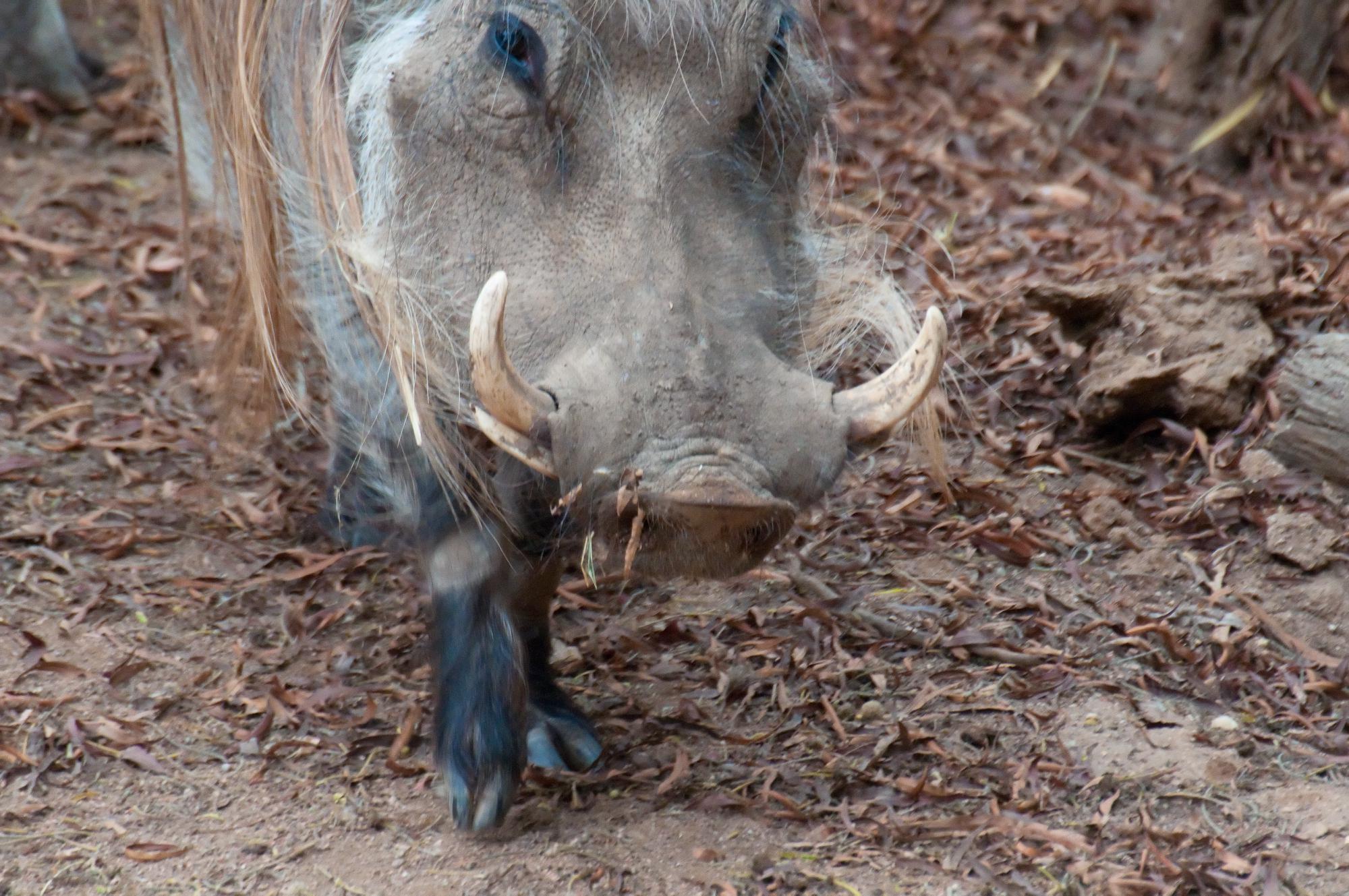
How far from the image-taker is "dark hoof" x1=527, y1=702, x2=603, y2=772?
2.90 meters

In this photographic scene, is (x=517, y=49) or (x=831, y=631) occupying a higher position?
(x=517, y=49)

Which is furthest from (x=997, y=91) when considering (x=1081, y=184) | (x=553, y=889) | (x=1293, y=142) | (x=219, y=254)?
(x=553, y=889)

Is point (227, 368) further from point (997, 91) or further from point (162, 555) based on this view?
point (997, 91)

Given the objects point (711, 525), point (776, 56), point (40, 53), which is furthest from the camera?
point (40, 53)

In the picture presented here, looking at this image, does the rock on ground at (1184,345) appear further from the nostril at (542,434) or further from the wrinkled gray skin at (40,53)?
the wrinkled gray skin at (40,53)

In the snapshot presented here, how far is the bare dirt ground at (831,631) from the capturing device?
2.65 metres

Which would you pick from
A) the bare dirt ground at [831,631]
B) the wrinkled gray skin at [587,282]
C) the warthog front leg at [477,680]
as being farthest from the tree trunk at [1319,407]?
the warthog front leg at [477,680]

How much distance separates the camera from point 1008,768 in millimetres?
2873

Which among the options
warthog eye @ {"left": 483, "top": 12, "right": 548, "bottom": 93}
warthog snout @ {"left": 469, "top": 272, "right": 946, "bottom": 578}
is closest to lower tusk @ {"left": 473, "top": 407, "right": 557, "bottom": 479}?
warthog snout @ {"left": 469, "top": 272, "right": 946, "bottom": 578}

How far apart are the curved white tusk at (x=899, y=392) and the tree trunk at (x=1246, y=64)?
306cm

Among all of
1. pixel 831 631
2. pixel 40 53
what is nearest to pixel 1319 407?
pixel 831 631

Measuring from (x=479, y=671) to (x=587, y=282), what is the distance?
29.1 inches

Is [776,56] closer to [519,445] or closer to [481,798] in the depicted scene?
[519,445]

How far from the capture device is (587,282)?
240 centimetres
